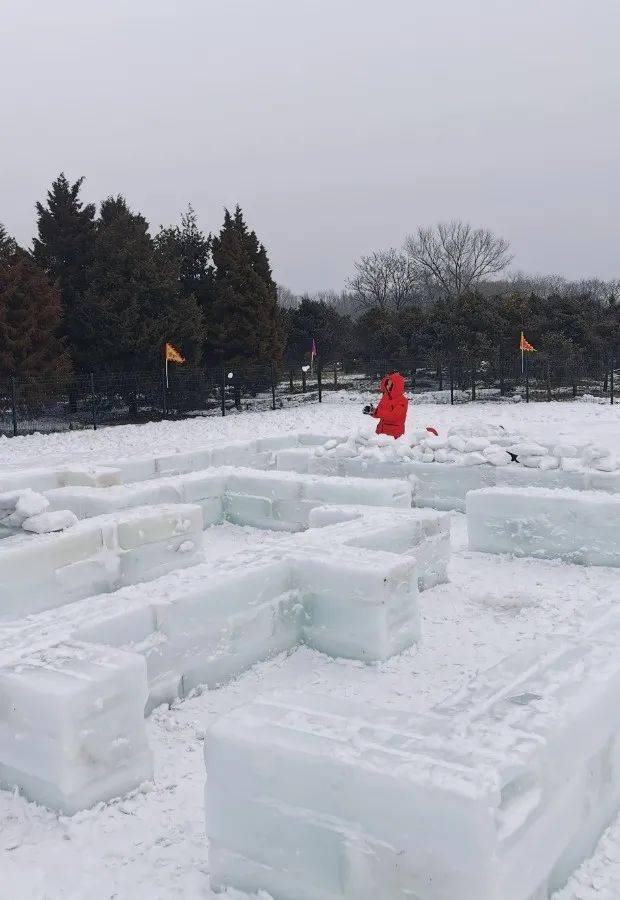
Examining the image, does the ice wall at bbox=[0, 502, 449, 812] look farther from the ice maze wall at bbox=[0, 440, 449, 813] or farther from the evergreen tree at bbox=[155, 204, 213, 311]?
the evergreen tree at bbox=[155, 204, 213, 311]

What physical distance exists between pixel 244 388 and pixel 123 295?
16.1 ft

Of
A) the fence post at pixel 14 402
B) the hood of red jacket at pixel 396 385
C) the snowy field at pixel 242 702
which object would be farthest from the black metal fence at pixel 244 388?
the snowy field at pixel 242 702

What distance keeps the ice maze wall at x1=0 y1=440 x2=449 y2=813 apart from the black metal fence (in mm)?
12126

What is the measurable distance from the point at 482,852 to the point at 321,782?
1.57 feet

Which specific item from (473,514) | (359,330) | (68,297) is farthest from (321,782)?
(359,330)

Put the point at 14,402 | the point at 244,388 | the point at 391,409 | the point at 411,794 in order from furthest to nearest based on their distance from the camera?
the point at 244,388 < the point at 14,402 < the point at 391,409 < the point at 411,794

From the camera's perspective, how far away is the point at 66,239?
23.3 meters

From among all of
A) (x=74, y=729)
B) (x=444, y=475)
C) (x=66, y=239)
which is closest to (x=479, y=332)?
(x=66, y=239)

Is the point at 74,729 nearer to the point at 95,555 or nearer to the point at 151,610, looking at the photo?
the point at 151,610

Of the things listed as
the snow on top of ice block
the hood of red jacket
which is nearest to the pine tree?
the hood of red jacket

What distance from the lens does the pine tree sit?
1886 centimetres

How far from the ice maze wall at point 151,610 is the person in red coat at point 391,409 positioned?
3346 mm

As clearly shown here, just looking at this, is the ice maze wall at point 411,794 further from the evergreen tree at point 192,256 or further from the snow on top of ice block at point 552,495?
the evergreen tree at point 192,256

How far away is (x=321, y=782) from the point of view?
222 centimetres
